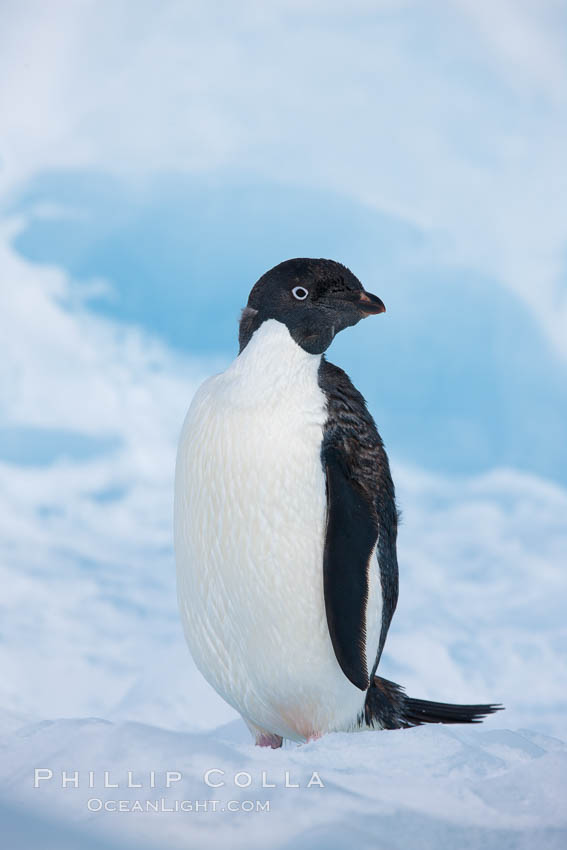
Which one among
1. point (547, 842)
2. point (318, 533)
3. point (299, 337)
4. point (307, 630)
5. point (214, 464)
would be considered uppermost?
point (299, 337)

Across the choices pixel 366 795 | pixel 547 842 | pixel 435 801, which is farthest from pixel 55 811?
pixel 547 842

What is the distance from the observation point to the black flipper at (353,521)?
2.61 meters

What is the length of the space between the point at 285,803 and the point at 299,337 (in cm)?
122

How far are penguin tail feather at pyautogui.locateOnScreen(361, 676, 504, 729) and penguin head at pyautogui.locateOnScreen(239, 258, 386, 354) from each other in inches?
40.3

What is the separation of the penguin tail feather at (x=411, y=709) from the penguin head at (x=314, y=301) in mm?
1024

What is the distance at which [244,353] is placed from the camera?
280 cm

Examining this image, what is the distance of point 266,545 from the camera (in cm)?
262

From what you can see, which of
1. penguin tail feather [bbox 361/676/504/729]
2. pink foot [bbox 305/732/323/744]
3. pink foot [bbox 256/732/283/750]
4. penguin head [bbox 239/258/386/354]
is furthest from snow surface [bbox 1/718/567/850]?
penguin head [bbox 239/258/386/354]

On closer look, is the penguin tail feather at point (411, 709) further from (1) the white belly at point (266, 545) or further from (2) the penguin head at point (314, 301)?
(2) the penguin head at point (314, 301)

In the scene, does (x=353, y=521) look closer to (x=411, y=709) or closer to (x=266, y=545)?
(x=266, y=545)

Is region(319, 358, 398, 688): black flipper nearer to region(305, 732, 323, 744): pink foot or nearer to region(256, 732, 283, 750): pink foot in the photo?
region(305, 732, 323, 744): pink foot

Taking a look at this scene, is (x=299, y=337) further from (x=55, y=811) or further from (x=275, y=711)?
(x=55, y=811)

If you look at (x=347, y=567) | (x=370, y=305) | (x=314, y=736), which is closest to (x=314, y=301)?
(x=370, y=305)

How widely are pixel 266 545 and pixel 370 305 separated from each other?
28.5 inches
